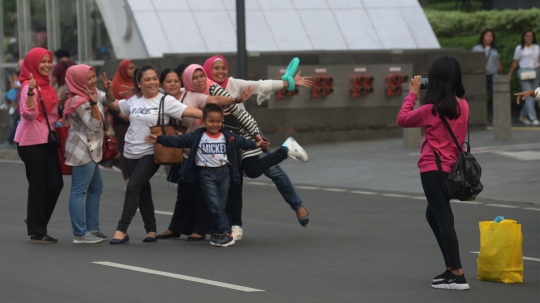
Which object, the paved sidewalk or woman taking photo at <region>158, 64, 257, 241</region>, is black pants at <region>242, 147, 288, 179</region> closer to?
woman taking photo at <region>158, 64, 257, 241</region>

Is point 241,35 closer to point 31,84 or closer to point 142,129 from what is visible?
point 142,129

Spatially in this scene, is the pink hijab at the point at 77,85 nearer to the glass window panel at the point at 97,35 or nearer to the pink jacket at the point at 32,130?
the pink jacket at the point at 32,130

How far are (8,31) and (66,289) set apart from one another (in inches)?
852

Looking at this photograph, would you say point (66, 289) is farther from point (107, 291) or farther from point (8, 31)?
point (8, 31)

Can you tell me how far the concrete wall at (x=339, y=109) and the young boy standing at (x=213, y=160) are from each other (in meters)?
10.7

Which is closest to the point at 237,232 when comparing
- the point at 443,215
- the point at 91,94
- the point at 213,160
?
the point at 213,160

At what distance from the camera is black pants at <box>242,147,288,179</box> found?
399 inches

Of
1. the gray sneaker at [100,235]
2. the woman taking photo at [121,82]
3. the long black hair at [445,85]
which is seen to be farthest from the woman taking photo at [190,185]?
the woman taking photo at [121,82]

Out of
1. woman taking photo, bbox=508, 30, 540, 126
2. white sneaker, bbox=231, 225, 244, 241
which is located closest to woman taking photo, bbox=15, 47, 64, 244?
white sneaker, bbox=231, 225, 244, 241

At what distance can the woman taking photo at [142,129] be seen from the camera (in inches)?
390

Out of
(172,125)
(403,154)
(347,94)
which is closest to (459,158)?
(172,125)

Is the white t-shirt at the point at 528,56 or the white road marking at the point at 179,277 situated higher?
the white t-shirt at the point at 528,56

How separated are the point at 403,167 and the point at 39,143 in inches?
305

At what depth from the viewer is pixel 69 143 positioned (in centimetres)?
1006
